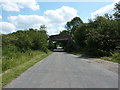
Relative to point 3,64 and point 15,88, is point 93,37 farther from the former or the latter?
point 15,88

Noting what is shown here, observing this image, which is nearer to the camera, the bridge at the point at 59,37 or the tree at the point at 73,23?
the bridge at the point at 59,37

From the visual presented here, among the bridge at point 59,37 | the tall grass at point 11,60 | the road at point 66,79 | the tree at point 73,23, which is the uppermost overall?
the tree at point 73,23

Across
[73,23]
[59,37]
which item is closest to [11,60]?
[59,37]

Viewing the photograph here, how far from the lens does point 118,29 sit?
21812 millimetres

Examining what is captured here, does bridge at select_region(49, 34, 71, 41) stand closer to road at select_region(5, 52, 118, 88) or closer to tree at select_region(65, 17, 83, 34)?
tree at select_region(65, 17, 83, 34)

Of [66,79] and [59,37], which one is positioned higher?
[59,37]

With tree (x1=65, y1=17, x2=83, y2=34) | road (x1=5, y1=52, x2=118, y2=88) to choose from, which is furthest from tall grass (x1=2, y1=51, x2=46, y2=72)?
tree (x1=65, y1=17, x2=83, y2=34)

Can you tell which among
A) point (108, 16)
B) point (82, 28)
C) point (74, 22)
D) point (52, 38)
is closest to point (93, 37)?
point (108, 16)

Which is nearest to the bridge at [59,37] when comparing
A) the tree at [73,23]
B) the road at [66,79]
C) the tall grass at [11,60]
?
the tree at [73,23]

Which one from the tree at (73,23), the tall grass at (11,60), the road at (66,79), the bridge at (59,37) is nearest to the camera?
the road at (66,79)

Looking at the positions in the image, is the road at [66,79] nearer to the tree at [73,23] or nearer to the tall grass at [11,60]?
the tall grass at [11,60]

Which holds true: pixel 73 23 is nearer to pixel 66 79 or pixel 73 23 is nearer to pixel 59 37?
pixel 59 37

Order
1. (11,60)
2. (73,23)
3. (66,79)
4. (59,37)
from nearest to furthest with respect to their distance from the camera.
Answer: (66,79), (11,60), (59,37), (73,23)

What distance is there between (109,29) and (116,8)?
398 cm
